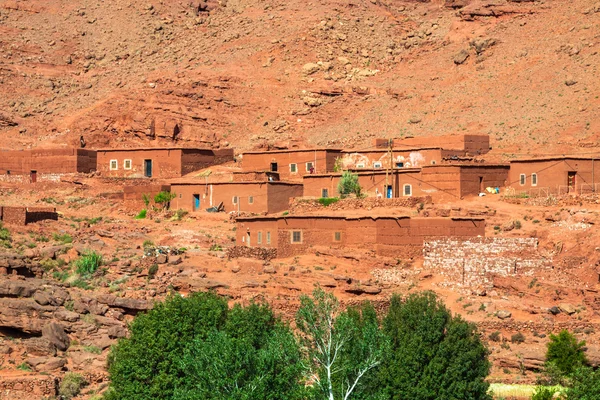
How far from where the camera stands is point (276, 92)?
73375 mm

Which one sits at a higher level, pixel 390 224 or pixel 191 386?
pixel 390 224

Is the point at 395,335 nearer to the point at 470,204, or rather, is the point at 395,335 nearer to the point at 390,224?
the point at 390,224

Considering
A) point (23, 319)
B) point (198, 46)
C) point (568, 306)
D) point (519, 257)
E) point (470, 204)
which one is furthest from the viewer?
point (198, 46)

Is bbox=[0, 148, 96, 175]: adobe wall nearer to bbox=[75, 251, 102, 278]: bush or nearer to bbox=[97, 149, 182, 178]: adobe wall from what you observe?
bbox=[97, 149, 182, 178]: adobe wall

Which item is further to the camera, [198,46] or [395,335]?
[198,46]

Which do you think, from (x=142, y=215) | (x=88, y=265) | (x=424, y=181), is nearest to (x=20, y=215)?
(x=88, y=265)

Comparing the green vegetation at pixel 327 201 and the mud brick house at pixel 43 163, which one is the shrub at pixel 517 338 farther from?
the mud brick house at pixel 43 163

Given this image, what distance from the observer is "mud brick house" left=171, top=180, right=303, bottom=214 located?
49978 millimetres

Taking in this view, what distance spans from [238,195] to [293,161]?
5.01m

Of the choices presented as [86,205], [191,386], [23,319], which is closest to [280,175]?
[86,205]

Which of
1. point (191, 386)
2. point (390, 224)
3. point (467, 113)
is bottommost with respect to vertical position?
point (191, 386)

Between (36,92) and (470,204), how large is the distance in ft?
115

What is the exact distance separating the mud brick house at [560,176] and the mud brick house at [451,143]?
6119 millimetres

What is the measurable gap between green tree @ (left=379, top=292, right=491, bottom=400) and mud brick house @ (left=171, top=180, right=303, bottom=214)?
48.3 ft
